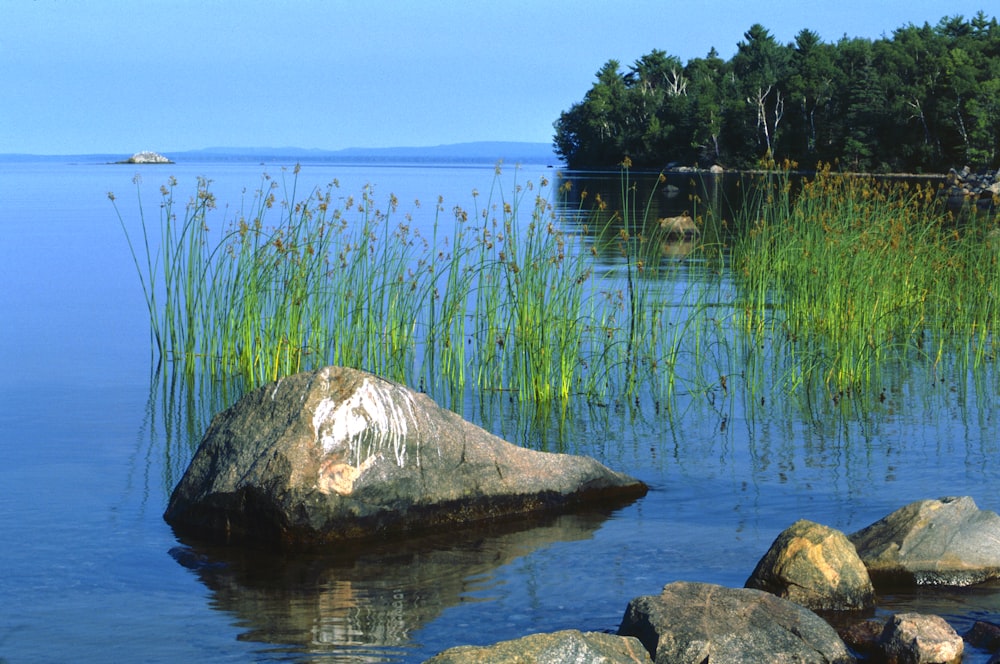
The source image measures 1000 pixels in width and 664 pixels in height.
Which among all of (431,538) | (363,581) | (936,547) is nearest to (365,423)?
(431,538)

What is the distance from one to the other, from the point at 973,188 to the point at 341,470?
44165mm

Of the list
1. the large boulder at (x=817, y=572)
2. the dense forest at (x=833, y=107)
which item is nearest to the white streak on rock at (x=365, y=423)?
the large boulder at (x=817, y=572)

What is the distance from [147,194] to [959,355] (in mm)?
40517

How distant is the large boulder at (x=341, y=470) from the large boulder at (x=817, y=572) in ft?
5.95

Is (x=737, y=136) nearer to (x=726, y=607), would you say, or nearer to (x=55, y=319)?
(x=55, y=319)

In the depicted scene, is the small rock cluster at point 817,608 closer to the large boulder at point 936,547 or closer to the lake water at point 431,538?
the large boulder at point 936,547

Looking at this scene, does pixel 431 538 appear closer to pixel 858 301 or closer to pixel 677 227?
pixel 858 301

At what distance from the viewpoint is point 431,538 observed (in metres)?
6.34

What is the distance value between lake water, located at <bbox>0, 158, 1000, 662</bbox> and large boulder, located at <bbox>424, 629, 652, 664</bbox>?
2.26ft

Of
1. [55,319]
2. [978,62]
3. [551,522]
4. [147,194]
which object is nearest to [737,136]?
[978,62]

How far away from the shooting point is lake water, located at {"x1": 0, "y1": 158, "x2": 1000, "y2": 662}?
505cm

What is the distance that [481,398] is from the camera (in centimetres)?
962

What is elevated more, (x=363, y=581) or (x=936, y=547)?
(x=936, y=547)

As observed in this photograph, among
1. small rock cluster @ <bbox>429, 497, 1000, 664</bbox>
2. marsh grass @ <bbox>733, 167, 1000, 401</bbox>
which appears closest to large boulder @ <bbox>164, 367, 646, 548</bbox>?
small rock cluster @ <bbox>429, 497, 1000, 664</bbox>
